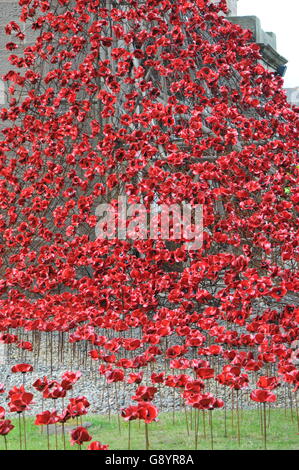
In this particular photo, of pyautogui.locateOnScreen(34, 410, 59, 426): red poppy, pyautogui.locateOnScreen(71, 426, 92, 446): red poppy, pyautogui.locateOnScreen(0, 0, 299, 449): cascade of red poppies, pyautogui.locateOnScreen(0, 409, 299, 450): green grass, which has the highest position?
pyautogui.locateOnScreen(0, 0, 299, 449): cascade of red poppies

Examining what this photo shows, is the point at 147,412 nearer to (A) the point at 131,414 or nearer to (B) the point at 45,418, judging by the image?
(A) the point at 131,414

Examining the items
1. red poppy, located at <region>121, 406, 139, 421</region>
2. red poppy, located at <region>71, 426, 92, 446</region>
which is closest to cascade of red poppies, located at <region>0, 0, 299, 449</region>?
red poppy, located at <region>121, 406, 139, 421</region>

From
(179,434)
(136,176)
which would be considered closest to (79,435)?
(179,434)

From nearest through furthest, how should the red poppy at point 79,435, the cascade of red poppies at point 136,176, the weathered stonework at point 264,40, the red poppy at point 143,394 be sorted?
the red poppy at point 79,435
the red poppy at point 143,394
the cascade of red poppies at point 136,176
the weathered stonework at point 264,40

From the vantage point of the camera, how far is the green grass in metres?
2.80

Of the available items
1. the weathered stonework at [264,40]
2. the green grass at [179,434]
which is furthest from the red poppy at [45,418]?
the weathered stonework at [264,40]

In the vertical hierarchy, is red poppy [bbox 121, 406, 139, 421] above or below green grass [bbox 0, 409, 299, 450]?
above

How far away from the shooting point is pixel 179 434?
2.98 metres

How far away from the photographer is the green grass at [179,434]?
2.80 meters

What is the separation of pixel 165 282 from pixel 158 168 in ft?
2.84

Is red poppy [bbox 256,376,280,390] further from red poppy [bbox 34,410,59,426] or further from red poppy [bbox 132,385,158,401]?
red poppy [bbox 34,410,59,426]

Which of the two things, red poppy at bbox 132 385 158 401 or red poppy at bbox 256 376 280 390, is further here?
red poppy at bbox 256 376 280 390

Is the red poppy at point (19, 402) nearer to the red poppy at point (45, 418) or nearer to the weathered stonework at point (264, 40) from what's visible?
the red poppy at point (45, 418)
